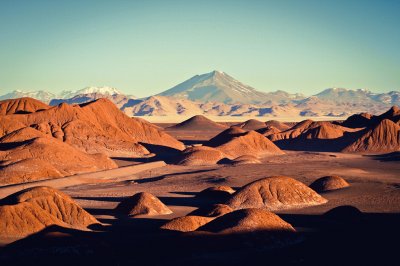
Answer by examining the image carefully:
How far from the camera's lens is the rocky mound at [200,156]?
285 feet

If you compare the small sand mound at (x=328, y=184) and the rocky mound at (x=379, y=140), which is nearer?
the small sand mound at (x=328, y=184)

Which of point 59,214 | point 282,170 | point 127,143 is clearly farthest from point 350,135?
point 59,214

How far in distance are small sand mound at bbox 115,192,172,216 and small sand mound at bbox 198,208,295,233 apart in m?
9.07

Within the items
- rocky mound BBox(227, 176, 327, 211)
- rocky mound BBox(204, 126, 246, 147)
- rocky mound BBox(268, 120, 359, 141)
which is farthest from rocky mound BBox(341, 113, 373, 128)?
rocky mound BBox(227, 176, 327, 211)

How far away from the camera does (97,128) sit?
356 ft

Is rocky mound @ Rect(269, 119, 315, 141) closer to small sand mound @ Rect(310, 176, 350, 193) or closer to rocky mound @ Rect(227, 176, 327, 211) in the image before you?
small sand mound @ Rect(310, 176, 350, 193)

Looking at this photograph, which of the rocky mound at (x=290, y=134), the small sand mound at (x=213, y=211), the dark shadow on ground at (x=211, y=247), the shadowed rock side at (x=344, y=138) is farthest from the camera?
the rocky mound at (x=290, y=134)

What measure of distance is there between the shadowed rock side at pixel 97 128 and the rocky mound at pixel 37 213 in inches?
2332

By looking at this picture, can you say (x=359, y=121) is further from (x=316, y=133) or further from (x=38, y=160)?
(x=38, y=160)

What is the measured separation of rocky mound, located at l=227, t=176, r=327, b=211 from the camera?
148ft

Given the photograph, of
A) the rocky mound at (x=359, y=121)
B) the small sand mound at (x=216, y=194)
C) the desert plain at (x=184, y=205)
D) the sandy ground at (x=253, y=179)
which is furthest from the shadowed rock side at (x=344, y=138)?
the small sand mound at (x=216, y=194)

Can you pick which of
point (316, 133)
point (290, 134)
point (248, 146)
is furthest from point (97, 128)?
point (290, 134)

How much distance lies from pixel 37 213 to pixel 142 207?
9059 mm

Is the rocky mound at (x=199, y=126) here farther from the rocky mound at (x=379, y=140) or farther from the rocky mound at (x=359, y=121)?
the rocky mound at (x=379, y=140)
